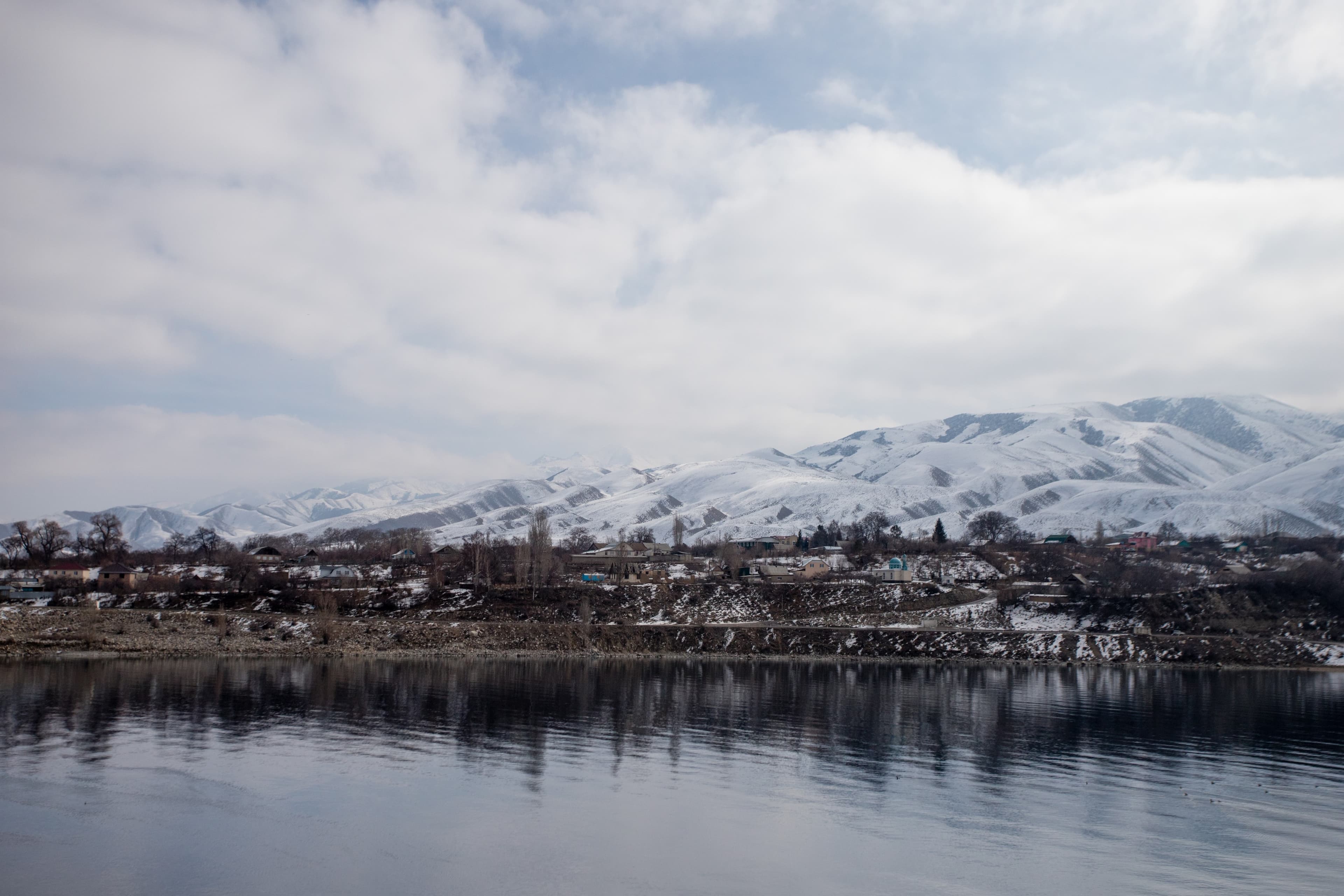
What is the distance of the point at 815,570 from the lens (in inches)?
5241

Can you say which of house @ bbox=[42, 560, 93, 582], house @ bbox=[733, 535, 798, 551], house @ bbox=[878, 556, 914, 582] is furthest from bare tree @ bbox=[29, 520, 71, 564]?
house @ bbox=[878, 556, 914, 582]

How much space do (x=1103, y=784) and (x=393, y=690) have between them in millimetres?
41953

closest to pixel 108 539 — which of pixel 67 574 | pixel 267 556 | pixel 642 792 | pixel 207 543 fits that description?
pixel 207 543

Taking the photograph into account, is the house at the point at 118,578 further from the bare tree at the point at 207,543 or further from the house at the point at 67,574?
the bare tree at the point at 207,543

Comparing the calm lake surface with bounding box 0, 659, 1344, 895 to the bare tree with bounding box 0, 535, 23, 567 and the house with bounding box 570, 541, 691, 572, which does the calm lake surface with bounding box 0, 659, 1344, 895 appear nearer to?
the house with bounding box 570, 541, 691, 572

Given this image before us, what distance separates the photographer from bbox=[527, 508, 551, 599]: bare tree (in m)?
117

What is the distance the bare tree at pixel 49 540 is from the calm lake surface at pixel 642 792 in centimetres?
9267

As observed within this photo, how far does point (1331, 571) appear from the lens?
110 metres

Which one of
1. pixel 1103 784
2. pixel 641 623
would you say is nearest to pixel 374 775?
pixel 1103 784

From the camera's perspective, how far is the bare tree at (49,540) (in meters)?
136

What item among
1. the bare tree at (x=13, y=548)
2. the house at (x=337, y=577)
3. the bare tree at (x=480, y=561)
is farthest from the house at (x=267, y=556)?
the bare tree at (x=13, y=548)

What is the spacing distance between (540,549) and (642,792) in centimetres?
9276

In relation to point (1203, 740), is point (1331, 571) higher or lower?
higher

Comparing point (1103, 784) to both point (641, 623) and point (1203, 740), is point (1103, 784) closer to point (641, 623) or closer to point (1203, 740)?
point (1203, 740)
